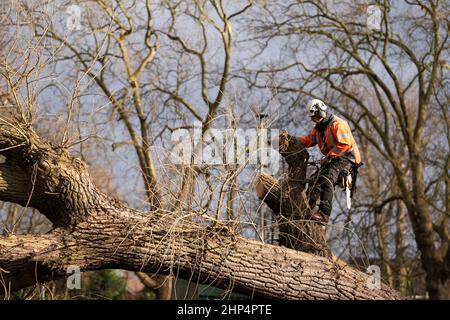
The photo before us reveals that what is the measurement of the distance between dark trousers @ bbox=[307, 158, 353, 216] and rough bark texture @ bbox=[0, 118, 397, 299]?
1004 millimetres

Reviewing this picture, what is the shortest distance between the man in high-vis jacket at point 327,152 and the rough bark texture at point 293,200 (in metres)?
0.14

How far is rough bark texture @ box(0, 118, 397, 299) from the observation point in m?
6.26

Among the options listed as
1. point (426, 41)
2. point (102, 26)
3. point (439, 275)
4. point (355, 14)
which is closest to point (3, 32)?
point (102, 26)

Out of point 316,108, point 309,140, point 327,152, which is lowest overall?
point 327,152

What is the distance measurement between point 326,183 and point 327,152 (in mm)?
542

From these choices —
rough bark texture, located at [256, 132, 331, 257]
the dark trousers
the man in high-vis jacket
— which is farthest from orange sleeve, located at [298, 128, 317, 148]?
the dark trousers

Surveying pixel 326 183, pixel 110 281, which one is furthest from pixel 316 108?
pixel 110 281

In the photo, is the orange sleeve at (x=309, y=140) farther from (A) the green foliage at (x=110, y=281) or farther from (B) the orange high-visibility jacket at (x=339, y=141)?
(A) the green foliage at (x=110, y=281)

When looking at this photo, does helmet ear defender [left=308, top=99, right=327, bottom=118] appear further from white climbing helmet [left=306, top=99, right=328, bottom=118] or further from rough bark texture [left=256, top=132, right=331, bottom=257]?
rough bark texture [left=256, top=132, right=331, bottom=257]

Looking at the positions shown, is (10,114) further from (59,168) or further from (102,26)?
(102,26)

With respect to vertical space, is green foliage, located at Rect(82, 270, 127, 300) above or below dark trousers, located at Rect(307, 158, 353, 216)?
above

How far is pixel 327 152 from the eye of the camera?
7887 millimetres

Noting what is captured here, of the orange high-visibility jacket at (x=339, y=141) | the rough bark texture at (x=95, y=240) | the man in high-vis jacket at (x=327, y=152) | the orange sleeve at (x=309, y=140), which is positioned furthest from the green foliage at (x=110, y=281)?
the rough bark texture at (x=95, y=240)

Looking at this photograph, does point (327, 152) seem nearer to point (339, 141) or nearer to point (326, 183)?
point (339, 141)
